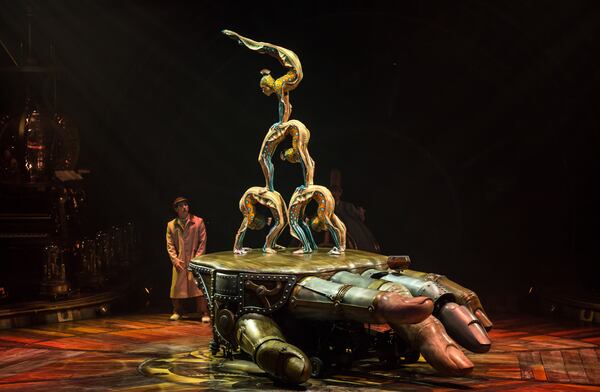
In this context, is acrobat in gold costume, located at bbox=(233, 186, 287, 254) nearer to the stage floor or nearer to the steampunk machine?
the steampunk machine

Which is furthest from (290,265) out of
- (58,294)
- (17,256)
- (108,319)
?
(17,256)

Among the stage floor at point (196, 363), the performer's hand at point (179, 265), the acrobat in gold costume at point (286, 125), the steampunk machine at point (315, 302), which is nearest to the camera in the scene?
the steampunk machine at point (315, 302)

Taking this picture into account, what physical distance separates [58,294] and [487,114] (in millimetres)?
5503

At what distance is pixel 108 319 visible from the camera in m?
8.06

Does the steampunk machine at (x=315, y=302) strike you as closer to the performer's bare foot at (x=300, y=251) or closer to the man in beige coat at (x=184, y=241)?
the performer's bare foot at (x=300, y=251)

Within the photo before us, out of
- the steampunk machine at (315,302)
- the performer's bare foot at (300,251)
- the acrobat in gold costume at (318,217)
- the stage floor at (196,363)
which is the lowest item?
the stage floor at (196,363)

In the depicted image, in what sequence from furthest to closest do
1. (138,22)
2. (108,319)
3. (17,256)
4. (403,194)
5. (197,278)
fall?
(403,194) → (138,22) → (17,256) → (108,319) → (197,278)

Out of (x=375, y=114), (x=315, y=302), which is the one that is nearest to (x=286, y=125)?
(x=315, y=302)

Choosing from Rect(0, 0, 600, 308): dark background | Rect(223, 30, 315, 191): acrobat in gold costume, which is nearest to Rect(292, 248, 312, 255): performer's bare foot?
Rect(223, 30, 315, 191): acrobat in gold costume

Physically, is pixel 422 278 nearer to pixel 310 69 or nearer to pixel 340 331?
pixel 340 331

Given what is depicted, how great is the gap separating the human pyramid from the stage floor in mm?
1003

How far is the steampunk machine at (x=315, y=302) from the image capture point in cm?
502

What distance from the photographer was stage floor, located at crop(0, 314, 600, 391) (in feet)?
16.9

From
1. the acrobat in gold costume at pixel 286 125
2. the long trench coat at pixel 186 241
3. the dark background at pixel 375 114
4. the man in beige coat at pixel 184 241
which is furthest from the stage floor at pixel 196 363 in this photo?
the dark background at pixel 375 114
